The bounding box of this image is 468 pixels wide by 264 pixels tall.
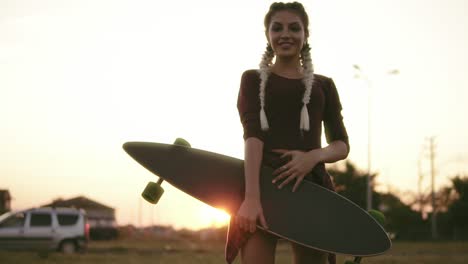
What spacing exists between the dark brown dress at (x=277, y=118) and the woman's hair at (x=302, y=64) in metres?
0.02

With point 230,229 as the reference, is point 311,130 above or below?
above

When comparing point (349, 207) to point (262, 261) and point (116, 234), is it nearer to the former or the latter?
point (262, 261)

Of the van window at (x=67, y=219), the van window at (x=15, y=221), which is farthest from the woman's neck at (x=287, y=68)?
the van window at (x=67, y=219)

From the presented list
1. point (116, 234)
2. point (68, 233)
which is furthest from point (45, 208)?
point (116, 234)

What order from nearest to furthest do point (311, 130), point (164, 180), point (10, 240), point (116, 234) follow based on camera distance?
point (311, 130), point (164, 180), point (10, 240), point (116, 234)

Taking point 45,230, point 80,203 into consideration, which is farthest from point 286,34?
point 80,203

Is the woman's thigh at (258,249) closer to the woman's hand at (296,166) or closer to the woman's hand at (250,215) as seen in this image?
the woman's hand at (250,215)

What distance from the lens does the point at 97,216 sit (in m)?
54.7

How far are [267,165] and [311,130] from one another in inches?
9.8

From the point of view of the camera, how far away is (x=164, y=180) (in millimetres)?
2789

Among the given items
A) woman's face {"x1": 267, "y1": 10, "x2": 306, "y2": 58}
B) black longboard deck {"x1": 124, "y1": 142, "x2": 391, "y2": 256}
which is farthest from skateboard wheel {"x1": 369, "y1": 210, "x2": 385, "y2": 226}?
woman's face {"x1": 267, "y1": 10, "x2": 306, "y2": 58}

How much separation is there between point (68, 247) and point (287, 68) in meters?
16.2

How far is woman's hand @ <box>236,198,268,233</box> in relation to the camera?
7.83 ft

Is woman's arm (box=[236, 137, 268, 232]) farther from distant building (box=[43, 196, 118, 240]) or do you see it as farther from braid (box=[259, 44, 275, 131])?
distant building (box=[43, 196, 118, 240])
